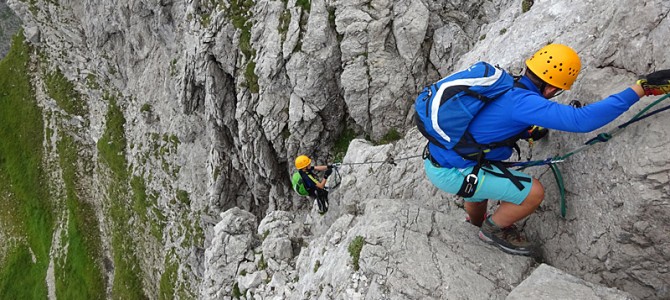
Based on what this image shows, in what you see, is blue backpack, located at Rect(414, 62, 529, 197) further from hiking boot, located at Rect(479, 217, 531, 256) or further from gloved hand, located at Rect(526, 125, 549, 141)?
gloved hand, located at Rect(526, 125, 549, 141)

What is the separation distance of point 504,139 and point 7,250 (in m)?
84.8

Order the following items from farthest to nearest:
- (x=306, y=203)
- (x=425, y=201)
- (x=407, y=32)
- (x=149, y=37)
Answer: (x=149, y=37)
(x=306, y=203)
(x=407, y=32)
(x=425, y=201)

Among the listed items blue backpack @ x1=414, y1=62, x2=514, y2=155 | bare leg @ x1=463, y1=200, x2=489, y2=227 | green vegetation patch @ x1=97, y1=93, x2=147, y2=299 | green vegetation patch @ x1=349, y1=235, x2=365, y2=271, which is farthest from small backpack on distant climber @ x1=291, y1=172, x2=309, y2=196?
green vegetation patch @ x1=97, y1=93, x2=147, y2=299

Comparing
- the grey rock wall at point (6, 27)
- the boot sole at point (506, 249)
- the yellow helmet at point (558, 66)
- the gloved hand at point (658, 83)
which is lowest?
the boot sole at point (506, 249)

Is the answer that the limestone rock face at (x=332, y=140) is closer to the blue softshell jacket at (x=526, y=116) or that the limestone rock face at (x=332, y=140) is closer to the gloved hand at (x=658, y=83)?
the gloved hand at (x=658, y=83)

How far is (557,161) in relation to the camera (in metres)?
Answer: 9.09

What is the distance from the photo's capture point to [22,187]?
6694 cm

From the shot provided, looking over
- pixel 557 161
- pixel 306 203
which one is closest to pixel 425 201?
pixel 557 161

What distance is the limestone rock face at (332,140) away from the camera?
340 inches

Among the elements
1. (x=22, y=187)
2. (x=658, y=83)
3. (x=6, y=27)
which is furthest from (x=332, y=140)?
(x=6, y=27)

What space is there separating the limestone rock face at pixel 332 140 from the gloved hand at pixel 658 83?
1115mm

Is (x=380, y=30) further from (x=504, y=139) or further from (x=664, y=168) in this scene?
(x=664, y=168)

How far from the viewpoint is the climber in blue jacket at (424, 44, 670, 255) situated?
6.82 meters

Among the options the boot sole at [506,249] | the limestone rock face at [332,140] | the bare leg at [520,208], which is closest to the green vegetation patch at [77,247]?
the limestone rock face at [332,140]
